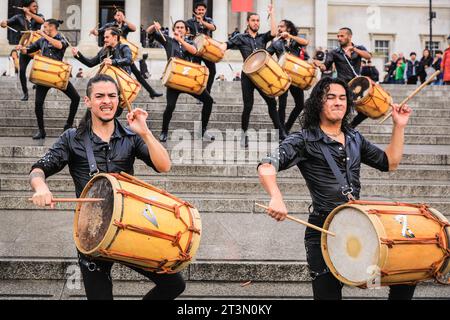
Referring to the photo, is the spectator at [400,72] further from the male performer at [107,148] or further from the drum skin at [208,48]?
the male performer at [107,148]

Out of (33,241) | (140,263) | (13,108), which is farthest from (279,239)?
(13,108)

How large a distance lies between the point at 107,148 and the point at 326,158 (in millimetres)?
1385

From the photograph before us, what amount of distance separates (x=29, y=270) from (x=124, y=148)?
185 cm

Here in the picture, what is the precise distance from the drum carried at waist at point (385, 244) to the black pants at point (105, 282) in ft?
3.07

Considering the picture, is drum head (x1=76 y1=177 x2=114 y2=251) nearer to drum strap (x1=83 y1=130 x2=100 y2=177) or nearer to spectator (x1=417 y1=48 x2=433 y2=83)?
drum strap (x1=83 y1=130 x2=100 y2=177)

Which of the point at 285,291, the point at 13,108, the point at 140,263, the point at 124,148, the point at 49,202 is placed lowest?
the point at 285,291

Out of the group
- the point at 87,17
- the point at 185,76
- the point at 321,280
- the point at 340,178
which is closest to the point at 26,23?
the point at 185,76

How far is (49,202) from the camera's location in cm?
336

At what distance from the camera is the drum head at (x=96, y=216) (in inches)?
129

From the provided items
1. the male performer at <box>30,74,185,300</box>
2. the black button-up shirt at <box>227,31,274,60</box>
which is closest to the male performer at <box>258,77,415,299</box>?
the male performer at <box>30,74,185,300</box>

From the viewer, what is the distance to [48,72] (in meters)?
9.70

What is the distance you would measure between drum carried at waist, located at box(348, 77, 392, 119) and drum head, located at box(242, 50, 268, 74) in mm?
1804
